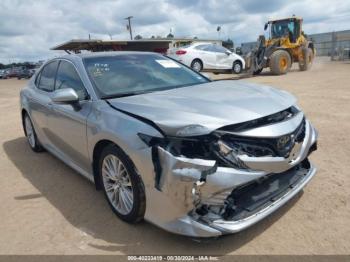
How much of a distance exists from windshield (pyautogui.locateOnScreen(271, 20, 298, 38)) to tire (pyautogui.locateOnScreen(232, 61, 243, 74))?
239cm

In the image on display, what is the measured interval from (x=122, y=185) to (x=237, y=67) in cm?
1769

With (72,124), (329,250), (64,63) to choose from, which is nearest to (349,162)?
(329,250)

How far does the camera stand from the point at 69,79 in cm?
428

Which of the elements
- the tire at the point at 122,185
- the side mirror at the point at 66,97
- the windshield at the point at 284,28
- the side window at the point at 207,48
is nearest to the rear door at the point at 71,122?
the side mirror at the point at 66,97

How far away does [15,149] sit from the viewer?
634 cm

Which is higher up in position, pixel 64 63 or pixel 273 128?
pixel 64 63

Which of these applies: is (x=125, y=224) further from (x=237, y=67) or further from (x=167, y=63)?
(x=237, y=67)

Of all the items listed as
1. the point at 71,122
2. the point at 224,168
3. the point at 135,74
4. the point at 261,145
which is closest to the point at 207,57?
the point at 135,74

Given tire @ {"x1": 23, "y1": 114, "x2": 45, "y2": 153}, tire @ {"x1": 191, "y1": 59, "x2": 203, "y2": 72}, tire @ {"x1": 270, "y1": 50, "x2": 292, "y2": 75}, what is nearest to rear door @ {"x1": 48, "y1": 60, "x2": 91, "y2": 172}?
tire @ {"x1": 23, "y1": 114, "x2": 45, "y2": 153}

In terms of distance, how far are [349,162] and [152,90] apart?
2.63m

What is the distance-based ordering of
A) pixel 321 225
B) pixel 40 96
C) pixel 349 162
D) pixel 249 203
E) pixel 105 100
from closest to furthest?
pixel 249 203
pixel 321 225
pixel 105 100
pixel 349 162
pixel 40 96

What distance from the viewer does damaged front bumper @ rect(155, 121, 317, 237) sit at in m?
2.56

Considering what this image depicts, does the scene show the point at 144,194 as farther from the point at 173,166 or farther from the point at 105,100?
the point at 105,100

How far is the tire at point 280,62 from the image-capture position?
17.5 meters
